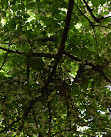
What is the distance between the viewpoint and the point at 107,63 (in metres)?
2.87

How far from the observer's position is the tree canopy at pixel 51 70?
2686 millimetres

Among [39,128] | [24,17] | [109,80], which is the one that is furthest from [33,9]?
[39,128]

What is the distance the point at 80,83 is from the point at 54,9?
128 cm

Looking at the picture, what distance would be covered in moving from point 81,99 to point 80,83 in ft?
1.34

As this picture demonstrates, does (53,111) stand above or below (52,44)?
below

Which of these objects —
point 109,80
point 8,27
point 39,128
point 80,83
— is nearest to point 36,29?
point 8,27

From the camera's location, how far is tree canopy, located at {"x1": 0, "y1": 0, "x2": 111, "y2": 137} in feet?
8.81

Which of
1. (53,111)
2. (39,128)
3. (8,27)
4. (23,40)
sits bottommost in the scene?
(39,128)

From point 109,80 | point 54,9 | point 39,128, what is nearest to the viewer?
point 54,9

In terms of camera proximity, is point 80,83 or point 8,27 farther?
point 80,83

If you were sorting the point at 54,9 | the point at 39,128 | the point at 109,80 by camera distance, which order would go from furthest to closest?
the point at 39,128
the point at 109,80
the point at 54,9

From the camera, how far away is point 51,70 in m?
2.97

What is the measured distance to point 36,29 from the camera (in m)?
2.83

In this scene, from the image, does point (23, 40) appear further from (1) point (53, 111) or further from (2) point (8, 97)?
(1) point (53, 111)
